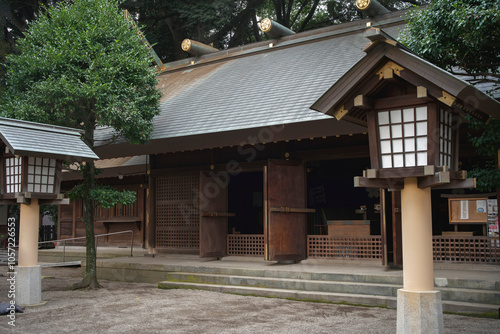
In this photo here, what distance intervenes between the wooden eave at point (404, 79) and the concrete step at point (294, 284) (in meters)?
3.34

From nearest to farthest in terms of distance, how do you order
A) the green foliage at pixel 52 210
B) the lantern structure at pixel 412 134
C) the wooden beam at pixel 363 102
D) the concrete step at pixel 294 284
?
the lantern structure at pixel 412 134 → the wooden beam at pixel 363 102 → the concrete step at pixel 294 284 → the green foliage at pixel 52 210

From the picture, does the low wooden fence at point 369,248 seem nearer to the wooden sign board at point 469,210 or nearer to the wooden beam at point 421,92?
the wooden sign board at point 469,210

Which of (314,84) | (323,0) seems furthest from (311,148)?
(323,0)

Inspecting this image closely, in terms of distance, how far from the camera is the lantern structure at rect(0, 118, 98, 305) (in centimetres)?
789

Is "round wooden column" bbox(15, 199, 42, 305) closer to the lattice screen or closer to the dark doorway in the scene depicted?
the lattice screen

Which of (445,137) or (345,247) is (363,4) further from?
(445,137)

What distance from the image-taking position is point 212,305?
7.95 meters

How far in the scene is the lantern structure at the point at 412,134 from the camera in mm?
4852

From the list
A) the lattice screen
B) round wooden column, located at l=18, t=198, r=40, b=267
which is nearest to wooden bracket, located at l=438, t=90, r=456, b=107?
round wooden column, located at l=18, t=198, r=40, b=267

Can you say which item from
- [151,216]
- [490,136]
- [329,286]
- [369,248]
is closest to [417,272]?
[490,136]

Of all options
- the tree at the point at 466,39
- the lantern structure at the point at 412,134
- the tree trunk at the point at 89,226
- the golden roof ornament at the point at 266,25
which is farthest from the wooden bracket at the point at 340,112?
the golden roof ornament at the point at 266,25

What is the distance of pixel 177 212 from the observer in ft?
41.5

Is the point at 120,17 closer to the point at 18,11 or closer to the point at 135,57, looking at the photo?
the point at 135,57

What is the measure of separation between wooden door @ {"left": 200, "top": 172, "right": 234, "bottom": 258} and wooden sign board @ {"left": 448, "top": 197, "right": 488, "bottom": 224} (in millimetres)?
5056
